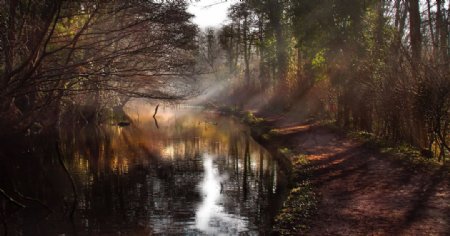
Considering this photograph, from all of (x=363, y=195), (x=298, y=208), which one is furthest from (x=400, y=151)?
(x=298, y=208)

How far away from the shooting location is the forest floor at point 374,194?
27.5 ft

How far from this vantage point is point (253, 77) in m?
49.9

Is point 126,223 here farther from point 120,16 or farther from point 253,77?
point 253,77

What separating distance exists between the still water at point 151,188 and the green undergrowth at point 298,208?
0.42 meters

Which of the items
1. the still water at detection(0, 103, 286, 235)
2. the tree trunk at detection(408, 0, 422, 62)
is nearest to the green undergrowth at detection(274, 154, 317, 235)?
the still water at detection(0, 103, 286, 235)

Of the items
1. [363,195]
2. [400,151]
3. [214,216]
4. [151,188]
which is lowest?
[214,216]

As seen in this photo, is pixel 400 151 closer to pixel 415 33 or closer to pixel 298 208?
pixel 415 33

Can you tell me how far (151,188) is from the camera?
13.6 meters

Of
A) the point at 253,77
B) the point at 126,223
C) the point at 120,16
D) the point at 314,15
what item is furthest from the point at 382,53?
the point at 253,77

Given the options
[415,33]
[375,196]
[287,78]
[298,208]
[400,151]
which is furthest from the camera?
[287,78]

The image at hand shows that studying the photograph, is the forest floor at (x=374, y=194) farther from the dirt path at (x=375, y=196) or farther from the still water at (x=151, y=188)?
the still water at (x=151, y=188)

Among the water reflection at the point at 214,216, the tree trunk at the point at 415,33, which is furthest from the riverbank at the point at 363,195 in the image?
the tree trunk at the point at 415,33

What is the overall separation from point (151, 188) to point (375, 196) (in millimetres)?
6933

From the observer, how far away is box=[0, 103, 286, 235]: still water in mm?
10062
